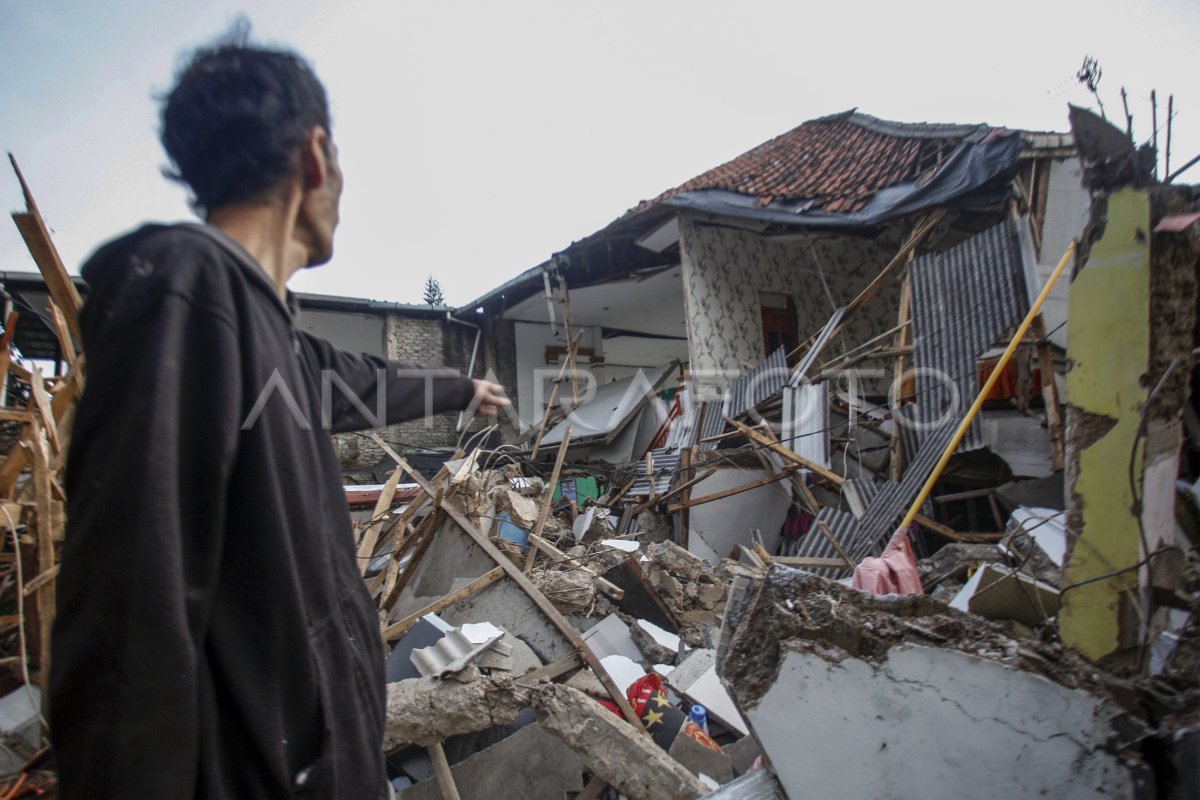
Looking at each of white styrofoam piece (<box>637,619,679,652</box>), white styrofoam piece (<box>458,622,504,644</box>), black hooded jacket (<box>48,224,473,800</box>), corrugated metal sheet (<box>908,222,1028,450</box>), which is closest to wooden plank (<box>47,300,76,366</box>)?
white styrofoam piece (<box>458,622,504,644</box>)

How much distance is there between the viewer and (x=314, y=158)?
101 centimetres

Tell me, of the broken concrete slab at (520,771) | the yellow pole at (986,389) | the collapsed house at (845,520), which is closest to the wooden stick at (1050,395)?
the collapsed house at (845,520)

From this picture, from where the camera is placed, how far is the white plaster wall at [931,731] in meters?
1.36

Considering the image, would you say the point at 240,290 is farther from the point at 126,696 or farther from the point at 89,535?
the point at 126,696

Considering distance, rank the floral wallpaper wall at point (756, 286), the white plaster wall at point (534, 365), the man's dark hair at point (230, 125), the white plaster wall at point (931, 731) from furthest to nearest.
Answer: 1. the white plaster wall at point (534, 365)
2. the floral wallpaper wall at point (756, 286)
3. the white plaster wall at point (931, 731)
4. the man's dark hair at point (230, 125)

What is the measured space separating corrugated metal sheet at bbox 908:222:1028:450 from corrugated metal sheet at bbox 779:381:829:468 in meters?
0.84

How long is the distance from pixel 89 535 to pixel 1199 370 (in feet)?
13.6

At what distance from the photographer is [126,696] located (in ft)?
2.10

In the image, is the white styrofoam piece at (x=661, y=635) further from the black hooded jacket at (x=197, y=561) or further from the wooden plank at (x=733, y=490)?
the black hooded jacket at (x=197, y=561)

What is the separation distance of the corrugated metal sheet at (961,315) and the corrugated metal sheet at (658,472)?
3.09 m

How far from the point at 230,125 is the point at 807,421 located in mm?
5805

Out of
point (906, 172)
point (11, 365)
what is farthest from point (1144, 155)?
point (906, 172)

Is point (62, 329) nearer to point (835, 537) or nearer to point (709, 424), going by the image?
point (835, 537)

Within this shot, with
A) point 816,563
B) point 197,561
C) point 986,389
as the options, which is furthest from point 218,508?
point 986,389
